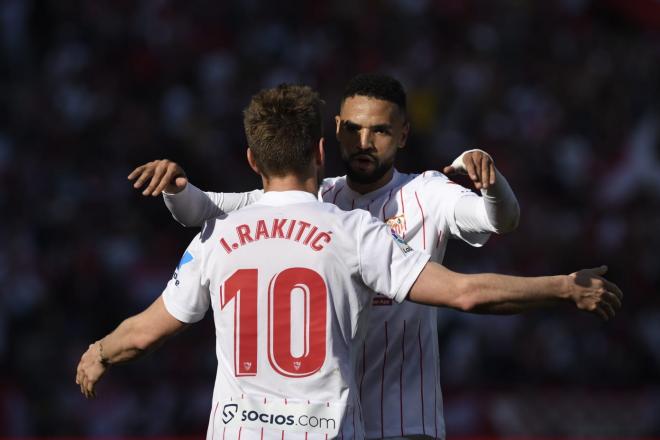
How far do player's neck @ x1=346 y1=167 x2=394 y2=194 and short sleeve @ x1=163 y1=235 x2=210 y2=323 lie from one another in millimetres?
1045

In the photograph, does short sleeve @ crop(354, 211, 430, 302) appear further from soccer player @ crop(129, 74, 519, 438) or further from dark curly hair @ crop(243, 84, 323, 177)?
soccer player @ crop(129, 74, 519, 438)

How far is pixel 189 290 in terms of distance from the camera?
12.6 feet

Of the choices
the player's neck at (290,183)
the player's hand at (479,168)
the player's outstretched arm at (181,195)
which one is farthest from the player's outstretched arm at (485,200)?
the player's outstretched arm at (181,195)

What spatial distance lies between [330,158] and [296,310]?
805 centimetres

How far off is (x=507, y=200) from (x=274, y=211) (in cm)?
91

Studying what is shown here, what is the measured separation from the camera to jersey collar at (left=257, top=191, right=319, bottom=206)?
380cm

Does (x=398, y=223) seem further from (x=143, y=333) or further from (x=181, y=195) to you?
(x=143, y=333)

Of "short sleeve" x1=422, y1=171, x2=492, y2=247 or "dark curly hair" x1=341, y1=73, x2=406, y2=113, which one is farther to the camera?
"dark curly hair" x1=341, y1=73, x2=406, y2=113

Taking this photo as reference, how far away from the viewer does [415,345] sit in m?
4.52

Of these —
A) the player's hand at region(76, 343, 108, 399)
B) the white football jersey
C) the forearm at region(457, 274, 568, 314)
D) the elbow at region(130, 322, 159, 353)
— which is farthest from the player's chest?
the player's hand at region(76, 343, 108, 399)

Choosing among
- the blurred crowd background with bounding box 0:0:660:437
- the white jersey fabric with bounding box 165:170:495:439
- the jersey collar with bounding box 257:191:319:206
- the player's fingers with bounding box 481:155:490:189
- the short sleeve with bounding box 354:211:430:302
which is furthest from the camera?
the blurred crowd background with bounding box 0:0:660:437

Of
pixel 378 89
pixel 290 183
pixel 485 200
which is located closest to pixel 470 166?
pixel 485 200

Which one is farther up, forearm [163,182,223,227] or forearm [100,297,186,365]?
forearm [163,182,223,227]

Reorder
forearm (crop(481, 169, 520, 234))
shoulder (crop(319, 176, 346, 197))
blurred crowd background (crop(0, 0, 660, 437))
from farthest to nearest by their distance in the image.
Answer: blurred crowd background (crop(0, 0, 660, 437))
shoulder (crop(319, 176, 346, 197))
forearm (crop(481, 169, 520, 234))
